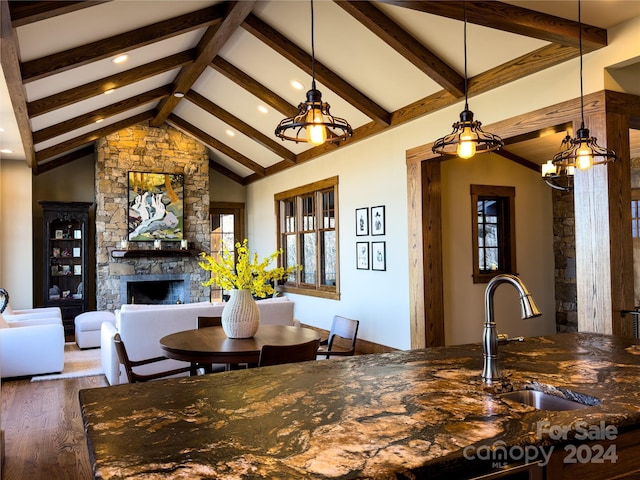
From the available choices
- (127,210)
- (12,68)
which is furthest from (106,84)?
(127,210)

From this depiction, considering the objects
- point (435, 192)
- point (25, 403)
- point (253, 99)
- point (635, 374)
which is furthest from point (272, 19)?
point (635, 374)

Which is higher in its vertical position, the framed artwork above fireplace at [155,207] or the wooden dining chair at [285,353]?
the framed artwork above fireplace at [155,207]

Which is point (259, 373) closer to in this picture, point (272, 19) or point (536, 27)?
point (536, 27)

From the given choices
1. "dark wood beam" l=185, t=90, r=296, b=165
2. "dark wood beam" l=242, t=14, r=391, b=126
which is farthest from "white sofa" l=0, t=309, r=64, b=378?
"dark wood beam" l=185, t=90, r=296, b=165

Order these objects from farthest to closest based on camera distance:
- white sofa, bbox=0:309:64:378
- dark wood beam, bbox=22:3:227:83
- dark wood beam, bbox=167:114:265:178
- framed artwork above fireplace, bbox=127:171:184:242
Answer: dark wood beam, bbox=167:114:265:178, framed artwork above fireplace, bbox=127:171:184:242, white sofa, bbox=0:309:64:378, dark wood beam, bbox=22:3:227:83

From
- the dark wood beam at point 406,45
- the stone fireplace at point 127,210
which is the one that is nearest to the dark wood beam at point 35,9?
the dark wood beam at point 406,45

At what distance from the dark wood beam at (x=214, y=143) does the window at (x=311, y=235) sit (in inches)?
37.0

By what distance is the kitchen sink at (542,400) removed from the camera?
1.61m

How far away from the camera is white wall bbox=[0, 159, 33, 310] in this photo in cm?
869

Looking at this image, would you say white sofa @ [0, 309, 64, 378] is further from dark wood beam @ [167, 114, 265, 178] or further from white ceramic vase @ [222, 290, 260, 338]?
dark wood beam @ [167, 114, 265, 178]

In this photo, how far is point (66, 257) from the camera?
374 inches

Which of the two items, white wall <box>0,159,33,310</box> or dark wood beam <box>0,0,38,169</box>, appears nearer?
dark wood beam <box>0,0,38,169</box>

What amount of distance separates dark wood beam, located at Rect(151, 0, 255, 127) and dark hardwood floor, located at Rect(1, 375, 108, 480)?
13.6 ft

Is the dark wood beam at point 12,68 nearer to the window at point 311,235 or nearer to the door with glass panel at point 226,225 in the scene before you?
the window at point 311,235
